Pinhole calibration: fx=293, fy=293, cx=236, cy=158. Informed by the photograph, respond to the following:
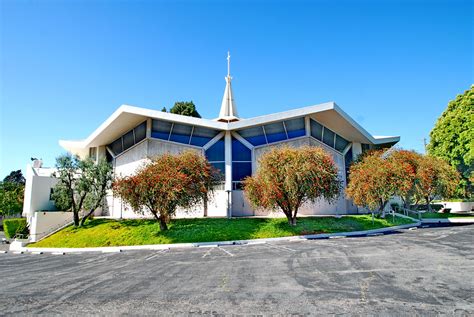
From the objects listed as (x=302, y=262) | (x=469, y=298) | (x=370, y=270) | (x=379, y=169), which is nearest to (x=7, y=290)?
(x=302, y=262)

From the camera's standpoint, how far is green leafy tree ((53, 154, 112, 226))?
27.1 m

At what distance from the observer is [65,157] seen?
27.5 m

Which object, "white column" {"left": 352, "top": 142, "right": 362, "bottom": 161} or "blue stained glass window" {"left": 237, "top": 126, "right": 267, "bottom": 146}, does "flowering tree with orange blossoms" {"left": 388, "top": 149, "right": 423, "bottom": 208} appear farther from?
"blue stained glass window" {"left": 237, "top": 126, "right": 267, "bottom": 146}

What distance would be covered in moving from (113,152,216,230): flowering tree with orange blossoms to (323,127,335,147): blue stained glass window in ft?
47.8

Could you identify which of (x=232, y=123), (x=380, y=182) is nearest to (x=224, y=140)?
(x=232, y=123)

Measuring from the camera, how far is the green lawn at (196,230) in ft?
65.5

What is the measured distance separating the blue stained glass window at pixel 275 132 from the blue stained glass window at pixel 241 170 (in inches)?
131

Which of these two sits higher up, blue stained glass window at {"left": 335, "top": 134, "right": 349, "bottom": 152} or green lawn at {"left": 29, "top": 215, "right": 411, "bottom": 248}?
blue stained glass window at {"left": 335, "top": 134, "right": 349, "bottom": 152}

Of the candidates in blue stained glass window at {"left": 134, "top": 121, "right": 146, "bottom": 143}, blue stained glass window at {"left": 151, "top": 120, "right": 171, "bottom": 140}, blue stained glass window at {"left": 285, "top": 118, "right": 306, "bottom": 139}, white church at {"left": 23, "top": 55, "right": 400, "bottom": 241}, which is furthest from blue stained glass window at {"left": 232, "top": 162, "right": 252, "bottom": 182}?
blue stained glass window at {"left": 134, "top": 121, "right": 146, "bottom": 143}

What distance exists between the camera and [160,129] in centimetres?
2839

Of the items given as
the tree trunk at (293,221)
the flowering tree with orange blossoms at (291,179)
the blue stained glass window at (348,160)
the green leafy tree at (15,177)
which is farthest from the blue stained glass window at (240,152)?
the green leafy tree at (15,177)

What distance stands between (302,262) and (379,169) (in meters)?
15.8

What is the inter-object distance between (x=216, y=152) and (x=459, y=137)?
31925 mm

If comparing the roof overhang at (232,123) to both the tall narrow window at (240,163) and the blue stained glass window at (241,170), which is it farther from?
the blue stained glass window at (241,170)
